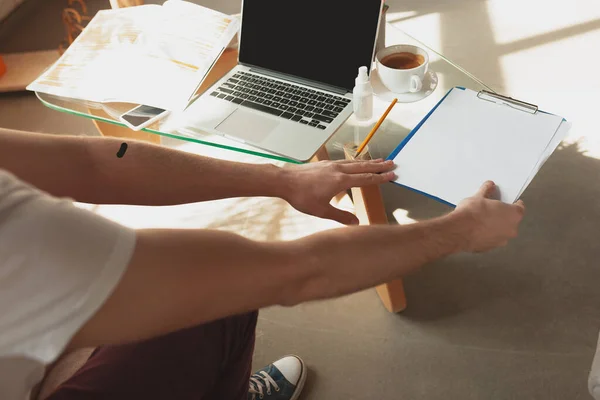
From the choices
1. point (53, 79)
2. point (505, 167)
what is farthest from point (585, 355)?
point (53, 79)

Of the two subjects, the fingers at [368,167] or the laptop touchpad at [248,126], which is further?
the laptop touchpad at [248,126]

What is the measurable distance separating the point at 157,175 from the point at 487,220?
64 cm

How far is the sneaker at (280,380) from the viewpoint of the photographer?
4.26 feet

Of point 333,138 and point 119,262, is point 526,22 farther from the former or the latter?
point 119,262

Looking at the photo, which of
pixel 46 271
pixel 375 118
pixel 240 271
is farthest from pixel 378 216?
pixel 46 271

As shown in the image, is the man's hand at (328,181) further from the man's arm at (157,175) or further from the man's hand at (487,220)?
the man's hand at (487,220)

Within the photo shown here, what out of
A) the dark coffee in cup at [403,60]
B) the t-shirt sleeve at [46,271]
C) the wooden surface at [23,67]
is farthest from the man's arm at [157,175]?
the wooden surface at [23,67]

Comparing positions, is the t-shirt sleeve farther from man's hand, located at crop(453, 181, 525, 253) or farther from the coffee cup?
the coffee cup

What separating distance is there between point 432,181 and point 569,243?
2.56 ft

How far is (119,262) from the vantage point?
63cm

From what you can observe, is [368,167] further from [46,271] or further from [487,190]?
[46,271]

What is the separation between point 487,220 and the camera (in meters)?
0.92

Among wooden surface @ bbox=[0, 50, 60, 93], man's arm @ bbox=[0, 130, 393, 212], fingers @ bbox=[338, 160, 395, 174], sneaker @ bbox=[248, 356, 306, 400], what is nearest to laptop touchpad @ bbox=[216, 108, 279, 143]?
man's arm @ bbox=[0, 130, 393, 212]

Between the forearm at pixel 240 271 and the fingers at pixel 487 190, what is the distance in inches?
3.7
